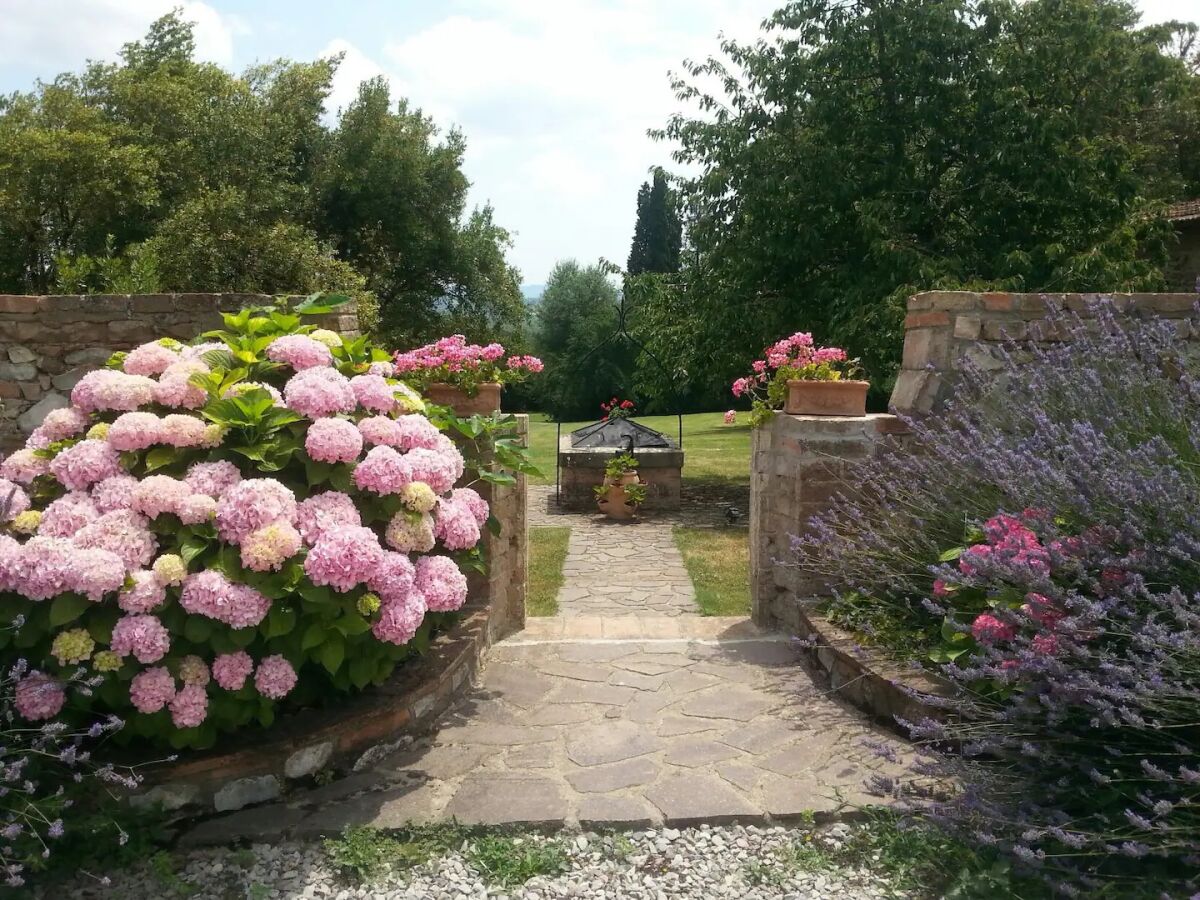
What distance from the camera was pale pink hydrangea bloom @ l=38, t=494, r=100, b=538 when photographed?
8.96ft

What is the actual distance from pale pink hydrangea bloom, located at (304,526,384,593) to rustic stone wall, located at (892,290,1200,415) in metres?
2.93

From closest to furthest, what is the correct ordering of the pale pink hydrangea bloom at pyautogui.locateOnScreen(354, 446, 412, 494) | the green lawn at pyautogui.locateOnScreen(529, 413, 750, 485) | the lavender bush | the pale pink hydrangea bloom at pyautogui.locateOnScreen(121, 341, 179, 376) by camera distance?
1. the lavender bush
2. the pale pink hydrangea bloom at pyautogui.locateOnScreen(354, 446, 412, 494)
3. the pale pink hydrangea bloom at pyautogui.locateOnScreen(121, 341, 179, 376)
4. the green lawn at pyautogui.locateOnScreen(529, 413, 750, 485)

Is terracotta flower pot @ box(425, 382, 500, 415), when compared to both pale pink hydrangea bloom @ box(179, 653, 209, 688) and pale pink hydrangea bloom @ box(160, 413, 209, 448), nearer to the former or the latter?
pale pink hydrangea bloom @ box(160, 413, 209, 448)

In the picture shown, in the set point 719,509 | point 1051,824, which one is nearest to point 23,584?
point 1051,824

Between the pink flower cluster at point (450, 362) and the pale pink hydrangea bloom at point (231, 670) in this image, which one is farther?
the pink flower cluster at point (450, 362)

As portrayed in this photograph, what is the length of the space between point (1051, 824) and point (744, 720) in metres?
1.45

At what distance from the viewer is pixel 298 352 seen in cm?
337

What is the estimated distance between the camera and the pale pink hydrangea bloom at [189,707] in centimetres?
262

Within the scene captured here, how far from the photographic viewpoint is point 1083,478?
275 centimetres

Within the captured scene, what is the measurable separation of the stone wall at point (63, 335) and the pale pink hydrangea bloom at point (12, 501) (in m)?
3.41

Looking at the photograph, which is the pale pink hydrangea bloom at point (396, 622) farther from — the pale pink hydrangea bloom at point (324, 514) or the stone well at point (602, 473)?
the stone well at point (602, 473)

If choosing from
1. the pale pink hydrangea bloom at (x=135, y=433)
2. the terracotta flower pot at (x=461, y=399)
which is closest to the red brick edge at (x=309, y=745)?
the pale pink hydrangea bloom at (x=135, y=433)

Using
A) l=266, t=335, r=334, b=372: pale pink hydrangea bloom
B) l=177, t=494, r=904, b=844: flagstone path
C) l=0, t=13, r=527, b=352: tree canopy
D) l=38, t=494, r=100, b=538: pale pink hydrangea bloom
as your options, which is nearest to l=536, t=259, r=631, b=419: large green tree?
l=0, t=13, r=527, b=352: tree canopy

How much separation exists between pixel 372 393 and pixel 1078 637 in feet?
8.18
